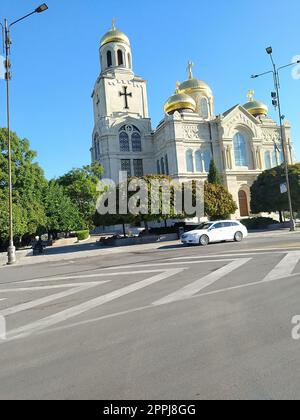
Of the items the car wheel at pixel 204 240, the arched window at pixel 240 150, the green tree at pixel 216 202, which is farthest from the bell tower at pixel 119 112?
the car wheel at pixel 204 240

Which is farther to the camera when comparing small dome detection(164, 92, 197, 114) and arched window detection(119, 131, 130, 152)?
arched window detection(119, 131, 130, 152)

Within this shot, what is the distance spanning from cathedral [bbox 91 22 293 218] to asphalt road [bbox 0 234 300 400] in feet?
156

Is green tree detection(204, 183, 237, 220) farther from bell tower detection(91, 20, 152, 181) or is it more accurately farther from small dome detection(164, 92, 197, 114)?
small dome detection(164, 92, 197, 114)

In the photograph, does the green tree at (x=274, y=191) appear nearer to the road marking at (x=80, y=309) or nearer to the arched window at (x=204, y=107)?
the arched window at (x=204, y=107)

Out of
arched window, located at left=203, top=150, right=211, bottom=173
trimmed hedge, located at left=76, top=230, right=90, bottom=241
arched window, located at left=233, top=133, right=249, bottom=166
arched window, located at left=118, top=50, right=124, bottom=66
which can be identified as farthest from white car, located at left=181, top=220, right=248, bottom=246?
arched window, located at left=118, top=50, right=124, bottom=66

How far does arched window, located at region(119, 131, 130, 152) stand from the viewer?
2520 inches

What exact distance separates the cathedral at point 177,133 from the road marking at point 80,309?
46276 mm

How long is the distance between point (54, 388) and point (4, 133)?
88.5 feet

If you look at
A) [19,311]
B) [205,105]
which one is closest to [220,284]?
[19,311]

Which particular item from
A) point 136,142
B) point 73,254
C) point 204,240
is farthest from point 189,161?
point 73,254

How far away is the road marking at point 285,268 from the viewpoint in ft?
30.1

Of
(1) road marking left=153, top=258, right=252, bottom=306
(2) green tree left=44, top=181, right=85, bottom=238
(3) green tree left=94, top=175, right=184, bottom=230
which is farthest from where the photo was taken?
(2) green tree left=44, top=181, right=85, bottom=238

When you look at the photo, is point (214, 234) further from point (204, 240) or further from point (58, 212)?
point (58, 212)
